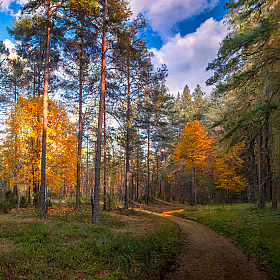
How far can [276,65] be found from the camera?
7.44m

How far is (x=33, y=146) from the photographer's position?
14.7 m

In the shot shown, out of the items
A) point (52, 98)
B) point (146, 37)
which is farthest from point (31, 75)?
point (146, 37)

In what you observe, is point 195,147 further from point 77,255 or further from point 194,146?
point 77,255

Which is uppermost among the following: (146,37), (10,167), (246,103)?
(146,37)

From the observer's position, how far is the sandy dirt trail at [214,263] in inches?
195

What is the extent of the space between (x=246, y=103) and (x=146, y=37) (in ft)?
25.0

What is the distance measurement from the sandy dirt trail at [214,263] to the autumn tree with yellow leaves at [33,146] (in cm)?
1138

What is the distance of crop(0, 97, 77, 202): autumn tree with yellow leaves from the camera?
13383 mm

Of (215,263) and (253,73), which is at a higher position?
(253,73)

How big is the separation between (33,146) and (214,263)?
14.9 m

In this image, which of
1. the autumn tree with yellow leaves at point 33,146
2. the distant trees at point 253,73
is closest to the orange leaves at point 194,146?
the distant trees at point 253,73

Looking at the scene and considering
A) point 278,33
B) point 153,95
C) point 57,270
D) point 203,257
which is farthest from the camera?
point 153,95

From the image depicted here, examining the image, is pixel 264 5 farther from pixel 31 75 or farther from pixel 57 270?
pixel 31 75

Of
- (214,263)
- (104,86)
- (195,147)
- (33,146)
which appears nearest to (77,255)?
(214,263)
